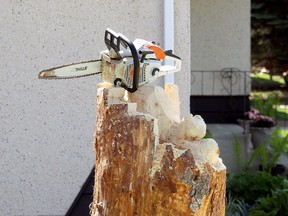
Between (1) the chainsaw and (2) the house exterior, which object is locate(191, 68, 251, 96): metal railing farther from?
(1) the chainsaw

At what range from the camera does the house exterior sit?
13.9ft

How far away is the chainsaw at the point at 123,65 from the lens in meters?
→ 2.34

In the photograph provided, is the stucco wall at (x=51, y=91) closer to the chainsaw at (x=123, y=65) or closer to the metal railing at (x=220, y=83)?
the chainsaw at (x=123, y=65)

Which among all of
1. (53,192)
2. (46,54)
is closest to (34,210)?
(53,192)

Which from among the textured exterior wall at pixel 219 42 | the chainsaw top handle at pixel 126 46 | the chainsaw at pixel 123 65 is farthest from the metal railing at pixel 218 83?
the chainsaw top handle at pixel 126 46

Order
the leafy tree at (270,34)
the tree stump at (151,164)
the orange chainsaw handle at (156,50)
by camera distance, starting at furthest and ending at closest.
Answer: the leafy tree at (270,34)
the orange chainsaw handle at (156,50)
the tree stump at (151,164)

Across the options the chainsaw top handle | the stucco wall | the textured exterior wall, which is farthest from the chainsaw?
the textured exterior wall

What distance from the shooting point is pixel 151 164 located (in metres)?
2.27

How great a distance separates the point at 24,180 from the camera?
4332 mm

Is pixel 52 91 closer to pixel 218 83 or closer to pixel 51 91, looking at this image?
pixel 51 91

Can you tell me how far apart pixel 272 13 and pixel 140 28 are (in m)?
7.18

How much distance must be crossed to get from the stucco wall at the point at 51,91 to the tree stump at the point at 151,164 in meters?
1.90

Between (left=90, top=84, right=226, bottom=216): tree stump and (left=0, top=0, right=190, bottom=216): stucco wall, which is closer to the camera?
(left=90, top=84, right=226, bottom=216): tree stump

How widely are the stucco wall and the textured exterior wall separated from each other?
4419mm
